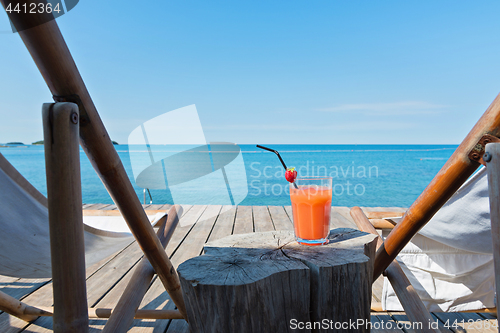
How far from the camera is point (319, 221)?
2.33ft

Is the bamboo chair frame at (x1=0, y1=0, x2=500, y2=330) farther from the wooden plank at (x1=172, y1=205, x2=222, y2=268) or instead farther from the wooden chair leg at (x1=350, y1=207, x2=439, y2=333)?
the wooden plank at (x1=172, y1=205, x2=222, y2=268)

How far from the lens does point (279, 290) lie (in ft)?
1.86

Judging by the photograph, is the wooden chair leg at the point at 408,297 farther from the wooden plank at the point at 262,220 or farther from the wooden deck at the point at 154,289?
the wooden plank at the point at 262,220

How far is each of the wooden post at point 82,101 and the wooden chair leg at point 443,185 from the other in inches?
25.2

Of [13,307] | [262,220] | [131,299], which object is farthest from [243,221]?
[131,299]

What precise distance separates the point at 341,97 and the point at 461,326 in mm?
28456

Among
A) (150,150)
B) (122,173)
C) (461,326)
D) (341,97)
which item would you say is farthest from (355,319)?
(341,97)

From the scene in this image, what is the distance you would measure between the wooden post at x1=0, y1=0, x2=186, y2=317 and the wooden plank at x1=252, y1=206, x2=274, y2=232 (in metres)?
1.62

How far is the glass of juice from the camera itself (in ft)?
2.32

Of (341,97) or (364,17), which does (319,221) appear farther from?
(341,97)

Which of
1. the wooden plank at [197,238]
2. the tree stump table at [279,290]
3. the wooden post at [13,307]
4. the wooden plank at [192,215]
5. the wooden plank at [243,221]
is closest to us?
the tree stump table at [279,290]

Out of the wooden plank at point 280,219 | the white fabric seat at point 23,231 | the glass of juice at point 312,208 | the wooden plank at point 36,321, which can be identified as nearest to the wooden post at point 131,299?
the white fabric seat at point 23,231

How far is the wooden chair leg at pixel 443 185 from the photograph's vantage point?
555 mm

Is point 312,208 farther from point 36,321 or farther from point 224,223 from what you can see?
point 224,223
